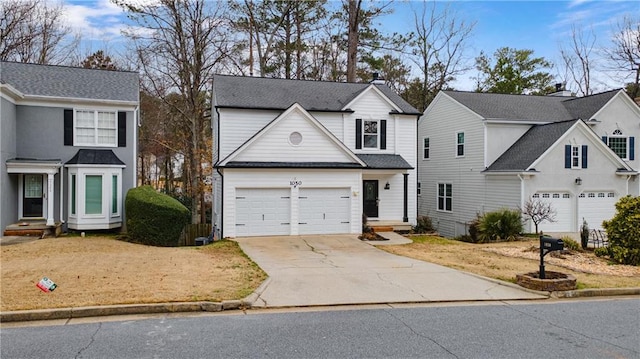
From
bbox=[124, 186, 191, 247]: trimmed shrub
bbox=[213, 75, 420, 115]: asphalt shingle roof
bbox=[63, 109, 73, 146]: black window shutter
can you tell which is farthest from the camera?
bbox=[213, 75, 420, 115]: asphalt shingle roof

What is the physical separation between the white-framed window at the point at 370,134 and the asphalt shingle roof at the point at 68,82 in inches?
416

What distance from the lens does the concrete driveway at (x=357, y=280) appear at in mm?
8953

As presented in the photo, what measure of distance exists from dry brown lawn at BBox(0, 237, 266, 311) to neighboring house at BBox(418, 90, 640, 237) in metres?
14.6

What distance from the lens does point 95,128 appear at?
786 inches

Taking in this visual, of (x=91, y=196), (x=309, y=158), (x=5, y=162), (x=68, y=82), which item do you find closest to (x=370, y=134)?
(x=309, y=158)

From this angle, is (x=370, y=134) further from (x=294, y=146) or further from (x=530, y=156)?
(x=530, y=156)

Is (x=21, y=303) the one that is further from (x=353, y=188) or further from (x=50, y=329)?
(x=353, y=188)

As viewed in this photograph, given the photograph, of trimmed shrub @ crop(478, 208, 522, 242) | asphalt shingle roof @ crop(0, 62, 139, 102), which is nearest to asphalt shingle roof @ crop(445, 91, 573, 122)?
trimmed shrub @ crop(478, 208, 522, 242)

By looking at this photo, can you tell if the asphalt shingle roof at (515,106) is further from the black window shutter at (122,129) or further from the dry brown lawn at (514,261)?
the black window shutter at (122,129)

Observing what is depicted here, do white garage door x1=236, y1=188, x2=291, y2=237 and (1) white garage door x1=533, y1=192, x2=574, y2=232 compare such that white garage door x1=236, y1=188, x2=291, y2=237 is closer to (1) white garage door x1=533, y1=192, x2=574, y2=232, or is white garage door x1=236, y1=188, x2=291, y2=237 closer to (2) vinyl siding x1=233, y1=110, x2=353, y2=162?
(2) vinyl siding x1=233, y1=110, x2=353, y2=162

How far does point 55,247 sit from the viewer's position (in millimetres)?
15273

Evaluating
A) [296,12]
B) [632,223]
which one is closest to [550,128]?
[632,223]

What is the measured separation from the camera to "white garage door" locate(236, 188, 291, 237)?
61.7 ft

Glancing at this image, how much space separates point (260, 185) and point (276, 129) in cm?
245
